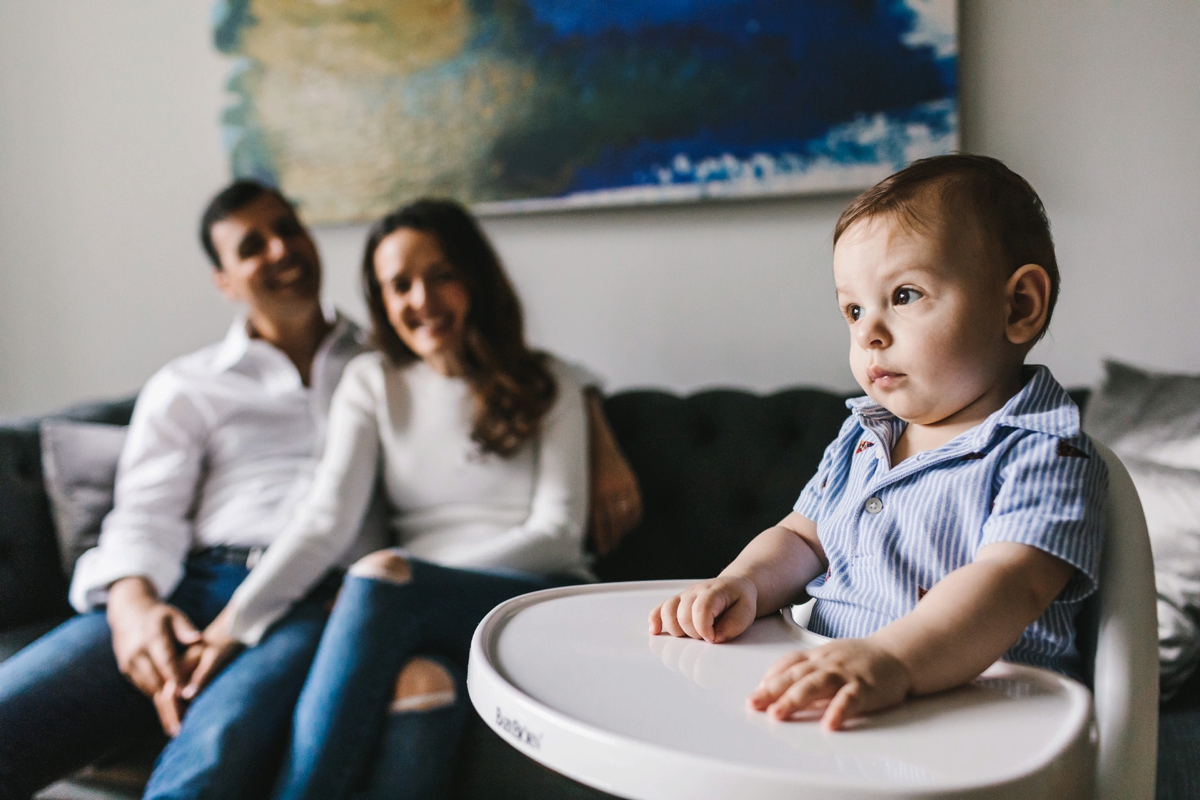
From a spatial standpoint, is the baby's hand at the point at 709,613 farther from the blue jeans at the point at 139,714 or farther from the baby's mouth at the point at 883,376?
the blue jeans at the point at 139,714

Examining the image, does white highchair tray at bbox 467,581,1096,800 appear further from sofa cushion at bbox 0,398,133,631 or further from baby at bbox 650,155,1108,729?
sofa cushion at bbox 0,398,133,631

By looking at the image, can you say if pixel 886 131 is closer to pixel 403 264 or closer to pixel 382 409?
pixel 403 264

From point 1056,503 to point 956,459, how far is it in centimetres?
9

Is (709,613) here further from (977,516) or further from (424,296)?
(424,296)

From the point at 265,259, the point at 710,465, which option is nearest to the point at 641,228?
the point at 710,465

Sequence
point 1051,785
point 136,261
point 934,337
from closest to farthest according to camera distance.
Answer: point 1051,785, point 934,337, point 136,261

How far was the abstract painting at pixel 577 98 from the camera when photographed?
166 centimetres

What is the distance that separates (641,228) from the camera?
189cm

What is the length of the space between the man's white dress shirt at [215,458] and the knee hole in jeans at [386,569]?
1.20ft

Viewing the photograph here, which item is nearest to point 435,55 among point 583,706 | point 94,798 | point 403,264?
point 403,264

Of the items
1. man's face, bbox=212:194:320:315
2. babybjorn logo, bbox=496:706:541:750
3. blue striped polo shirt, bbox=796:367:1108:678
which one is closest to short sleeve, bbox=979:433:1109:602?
blue striped polo shirt, bbox=796:367:1108:678

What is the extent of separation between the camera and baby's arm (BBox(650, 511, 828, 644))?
2.11 ft

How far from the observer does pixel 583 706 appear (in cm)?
53

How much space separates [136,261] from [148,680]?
1.49 meters
